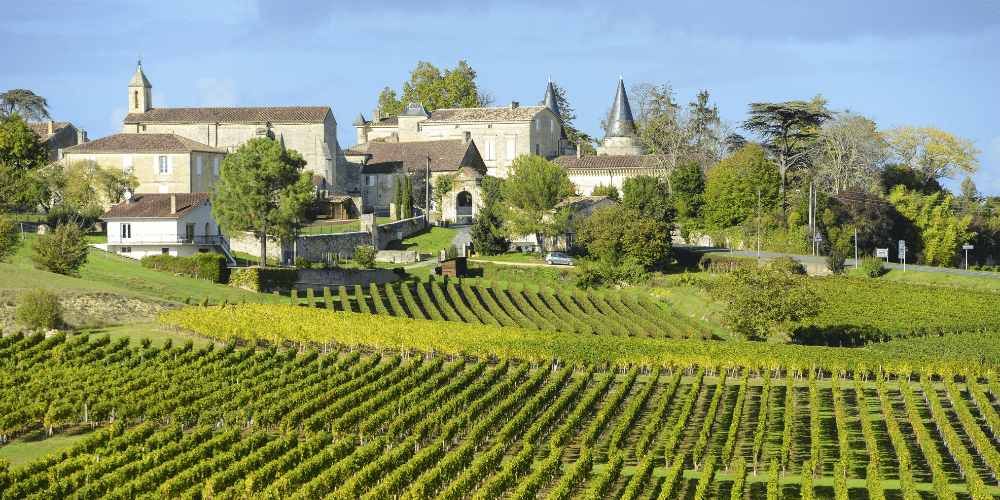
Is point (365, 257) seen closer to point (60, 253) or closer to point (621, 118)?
point (60, 253)

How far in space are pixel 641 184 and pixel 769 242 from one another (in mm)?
9416

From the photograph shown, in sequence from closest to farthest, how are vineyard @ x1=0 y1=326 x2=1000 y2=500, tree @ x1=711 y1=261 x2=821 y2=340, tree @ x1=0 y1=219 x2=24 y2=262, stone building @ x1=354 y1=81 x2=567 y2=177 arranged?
1. vineyard @ x1=0 y1=326 x2=1000 y2=500
2. tree @ x1=711 y1=261 x2=821 y2=340
3. tree @ x1=0 y1=219 x2=24 y2=262
4. stone building @ x1=354 y1=81 x2=567 y2=177

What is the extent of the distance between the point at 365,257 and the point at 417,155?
22.1 metres

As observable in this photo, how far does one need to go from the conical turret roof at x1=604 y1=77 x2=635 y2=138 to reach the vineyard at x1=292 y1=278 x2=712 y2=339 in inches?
1322

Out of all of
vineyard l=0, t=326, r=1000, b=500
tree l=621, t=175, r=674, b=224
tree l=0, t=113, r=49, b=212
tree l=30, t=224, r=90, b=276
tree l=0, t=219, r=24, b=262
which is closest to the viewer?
vineyard l=0, t=326, r=1000, b=500

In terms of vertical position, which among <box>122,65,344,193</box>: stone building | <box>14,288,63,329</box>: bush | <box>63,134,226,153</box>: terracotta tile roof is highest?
<box>122,65,344,193</box>: stone building

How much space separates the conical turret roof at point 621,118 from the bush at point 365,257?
112 ft

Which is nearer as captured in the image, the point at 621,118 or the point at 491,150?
the point at 491,150

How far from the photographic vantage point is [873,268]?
51562 mm

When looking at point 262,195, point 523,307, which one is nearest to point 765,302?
point 523,307

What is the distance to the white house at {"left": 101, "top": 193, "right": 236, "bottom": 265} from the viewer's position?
51156 mm

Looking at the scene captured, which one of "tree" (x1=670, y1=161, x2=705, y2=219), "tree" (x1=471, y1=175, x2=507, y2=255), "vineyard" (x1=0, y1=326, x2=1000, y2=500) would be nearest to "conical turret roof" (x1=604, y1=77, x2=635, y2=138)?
"tree" (x1=670, y1=161, x2=705, y2=219)

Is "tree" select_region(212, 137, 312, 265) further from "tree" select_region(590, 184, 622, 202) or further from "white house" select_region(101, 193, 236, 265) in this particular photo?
"tree" select_region(590, 184, 622, 202)

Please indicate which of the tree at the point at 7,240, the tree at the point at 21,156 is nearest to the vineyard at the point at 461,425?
the tree at the point at 7,240
